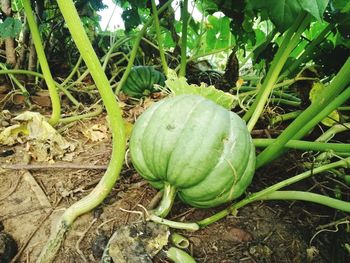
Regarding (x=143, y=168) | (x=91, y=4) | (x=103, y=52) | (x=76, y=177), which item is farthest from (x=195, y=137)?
(x=103, y=52)

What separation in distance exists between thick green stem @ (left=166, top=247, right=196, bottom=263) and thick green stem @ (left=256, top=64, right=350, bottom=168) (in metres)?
0.43

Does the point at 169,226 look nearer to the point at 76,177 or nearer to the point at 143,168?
the point at 143,168

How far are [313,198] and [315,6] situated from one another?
57cm

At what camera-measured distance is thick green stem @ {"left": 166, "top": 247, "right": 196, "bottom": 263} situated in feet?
3.31

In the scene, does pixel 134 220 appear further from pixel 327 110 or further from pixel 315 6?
pixel 315 6

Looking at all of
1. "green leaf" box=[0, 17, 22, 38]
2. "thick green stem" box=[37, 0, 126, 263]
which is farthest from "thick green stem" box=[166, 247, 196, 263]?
"green leaf" box=[0, 17, 22, 38]

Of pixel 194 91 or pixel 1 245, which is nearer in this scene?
pixel 1 245

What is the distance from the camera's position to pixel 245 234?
1197mm

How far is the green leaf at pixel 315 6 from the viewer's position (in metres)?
0.98

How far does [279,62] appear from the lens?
1.42m

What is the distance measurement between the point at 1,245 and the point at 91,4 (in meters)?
1.94

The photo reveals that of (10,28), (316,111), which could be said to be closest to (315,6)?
(316,111)

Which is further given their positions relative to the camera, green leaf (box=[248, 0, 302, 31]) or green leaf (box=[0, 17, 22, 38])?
green leaf (box=[0, 17, 22, 38])

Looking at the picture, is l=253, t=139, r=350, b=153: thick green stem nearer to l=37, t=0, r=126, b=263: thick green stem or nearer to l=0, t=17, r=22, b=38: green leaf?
l=37, t=0, r=126, b=263: thick green stem
